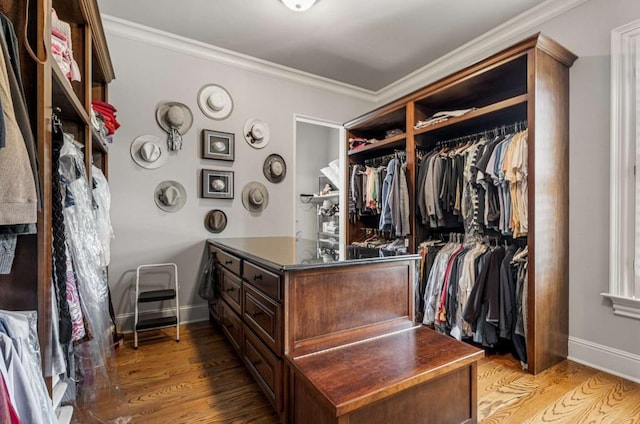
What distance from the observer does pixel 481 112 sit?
7.57 feet

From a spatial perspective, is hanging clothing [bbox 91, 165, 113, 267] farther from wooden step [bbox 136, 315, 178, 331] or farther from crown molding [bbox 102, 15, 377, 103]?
crown molding [bbox 102, 15, 377, 103]

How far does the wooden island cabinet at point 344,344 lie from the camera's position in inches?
45.1

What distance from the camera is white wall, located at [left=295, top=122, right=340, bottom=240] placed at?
5.41m

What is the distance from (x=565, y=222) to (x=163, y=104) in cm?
347

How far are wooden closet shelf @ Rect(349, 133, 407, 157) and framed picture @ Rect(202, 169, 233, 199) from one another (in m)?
1.53

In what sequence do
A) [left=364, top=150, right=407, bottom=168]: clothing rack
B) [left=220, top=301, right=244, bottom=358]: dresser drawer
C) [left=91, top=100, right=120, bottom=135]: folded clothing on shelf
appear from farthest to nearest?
[left=364, top=150, right=407, bottom=168]: clothing rack → [left=91, top=100, right=120, bottom=135]: folded clothing on shelf → [left=220, top=301, right=244, bottom=358]: dresser drawer

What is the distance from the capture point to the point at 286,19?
256 cm

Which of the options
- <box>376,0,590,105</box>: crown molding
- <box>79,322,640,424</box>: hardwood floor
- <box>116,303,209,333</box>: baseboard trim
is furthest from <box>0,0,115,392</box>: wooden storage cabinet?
<box>376,0,590,105</box>: crown molding

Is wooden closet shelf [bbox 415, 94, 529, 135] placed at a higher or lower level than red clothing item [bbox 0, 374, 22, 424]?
higher

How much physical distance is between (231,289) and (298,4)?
2.14 m

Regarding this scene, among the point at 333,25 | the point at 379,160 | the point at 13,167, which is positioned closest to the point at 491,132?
the point at 379,160

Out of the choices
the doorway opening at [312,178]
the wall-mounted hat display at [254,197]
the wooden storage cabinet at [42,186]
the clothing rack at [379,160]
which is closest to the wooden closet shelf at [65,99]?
the wooden storage cabinet at [42,186]

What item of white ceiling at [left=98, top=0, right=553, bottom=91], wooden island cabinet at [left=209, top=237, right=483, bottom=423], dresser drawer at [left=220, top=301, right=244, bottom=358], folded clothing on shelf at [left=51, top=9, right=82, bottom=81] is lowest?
dresser drawer at [left=220, top=301, right=244, bottom=358]

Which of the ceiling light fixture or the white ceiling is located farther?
the white ceiling
